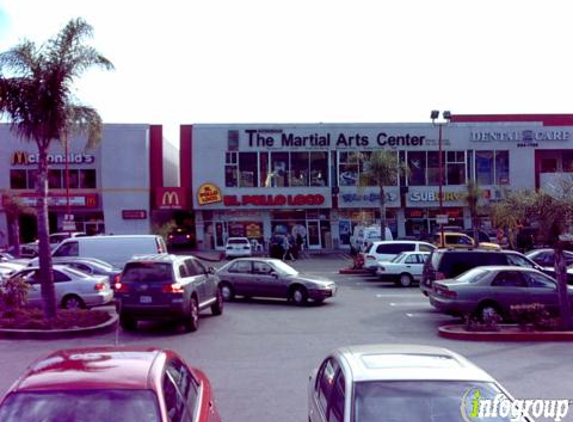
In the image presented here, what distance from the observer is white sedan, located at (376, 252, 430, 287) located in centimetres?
2683

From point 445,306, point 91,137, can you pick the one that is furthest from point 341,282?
point 91,137

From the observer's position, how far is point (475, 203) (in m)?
41.7

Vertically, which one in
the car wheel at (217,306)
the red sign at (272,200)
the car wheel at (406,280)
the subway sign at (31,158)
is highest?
the subway sign at (31,158)

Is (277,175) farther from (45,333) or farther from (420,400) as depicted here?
(420,400)

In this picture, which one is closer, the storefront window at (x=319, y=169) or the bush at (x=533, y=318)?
the bush at (x=533, y=318)

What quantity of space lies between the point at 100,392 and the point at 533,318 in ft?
42.7

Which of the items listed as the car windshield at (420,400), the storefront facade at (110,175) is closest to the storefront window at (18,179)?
the storefront facade at (110,175)

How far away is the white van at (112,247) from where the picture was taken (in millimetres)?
26375

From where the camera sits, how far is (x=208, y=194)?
50.6m

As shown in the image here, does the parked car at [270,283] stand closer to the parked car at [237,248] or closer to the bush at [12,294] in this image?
the bush at [12,294]

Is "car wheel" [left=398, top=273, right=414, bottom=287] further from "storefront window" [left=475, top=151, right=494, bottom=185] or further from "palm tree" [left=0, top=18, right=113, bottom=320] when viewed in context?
"storefront window" [left=475, top=151, right=494, bottom=185]

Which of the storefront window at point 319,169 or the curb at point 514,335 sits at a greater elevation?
the storefront window at point 319,169

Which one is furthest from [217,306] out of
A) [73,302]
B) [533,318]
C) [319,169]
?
[319,169]

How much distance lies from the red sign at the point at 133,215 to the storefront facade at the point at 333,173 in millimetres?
3763
